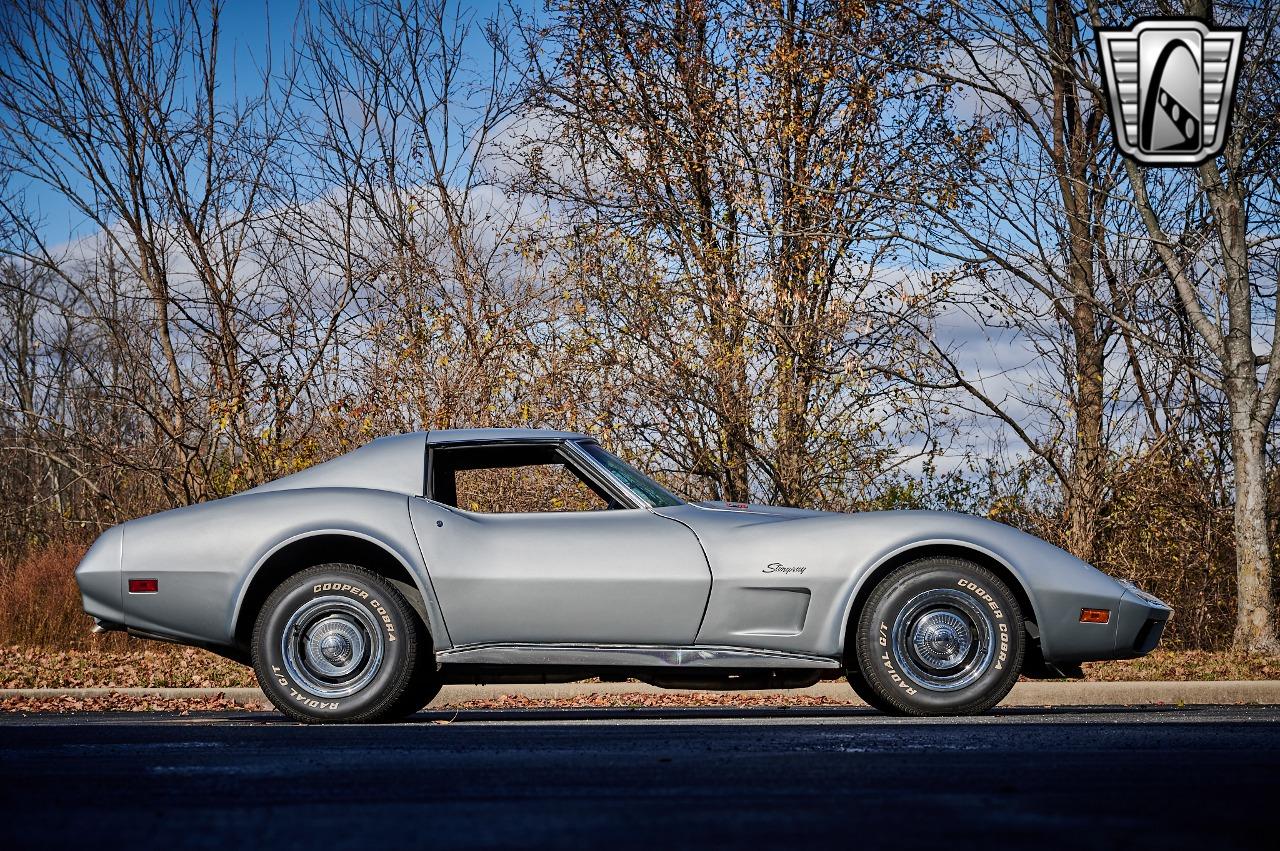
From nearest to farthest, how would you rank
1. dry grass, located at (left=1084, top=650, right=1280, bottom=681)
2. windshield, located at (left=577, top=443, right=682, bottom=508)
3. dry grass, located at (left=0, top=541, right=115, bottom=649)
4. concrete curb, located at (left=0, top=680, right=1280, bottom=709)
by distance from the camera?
windshield, located at (left=577, top=443, right=682, bottom=508) < concrete curb, located at (left=0, top=680, right=1280, bottom=709) < dry grass, located at (left=1084, top=650, right=1280, bottom=681) < dry grass, located at (left=0, top=541, right=115, bottom=649)

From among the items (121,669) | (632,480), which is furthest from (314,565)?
(121,669)

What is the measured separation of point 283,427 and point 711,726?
9420 mm

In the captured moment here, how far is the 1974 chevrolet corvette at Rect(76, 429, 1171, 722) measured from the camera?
21.7ft

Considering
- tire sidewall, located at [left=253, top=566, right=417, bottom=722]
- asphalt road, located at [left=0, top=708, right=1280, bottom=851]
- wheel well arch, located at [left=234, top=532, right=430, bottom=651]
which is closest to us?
asphalt road, located at [left=0, top=708, right=1280, bottom=851]

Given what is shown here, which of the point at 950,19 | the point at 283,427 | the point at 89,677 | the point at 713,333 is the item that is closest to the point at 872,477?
the point at 713,333

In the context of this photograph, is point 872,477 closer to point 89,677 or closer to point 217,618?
point 89,677

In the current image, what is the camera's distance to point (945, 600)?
666 cm

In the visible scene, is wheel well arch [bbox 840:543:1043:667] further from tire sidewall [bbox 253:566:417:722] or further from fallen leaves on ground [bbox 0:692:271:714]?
fallen leaves on ground [bbox 0:692:271:714]

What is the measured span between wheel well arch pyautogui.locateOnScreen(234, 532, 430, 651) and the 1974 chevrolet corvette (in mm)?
11

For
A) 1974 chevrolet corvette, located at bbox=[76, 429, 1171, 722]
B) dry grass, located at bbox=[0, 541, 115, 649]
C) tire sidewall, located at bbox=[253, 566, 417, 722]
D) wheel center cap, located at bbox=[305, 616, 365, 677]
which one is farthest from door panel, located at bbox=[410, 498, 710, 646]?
dry grass, located at bbox=[0, 541, 115, 649]

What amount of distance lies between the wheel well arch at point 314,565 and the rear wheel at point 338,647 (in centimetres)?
11

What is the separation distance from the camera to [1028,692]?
31.9 feet

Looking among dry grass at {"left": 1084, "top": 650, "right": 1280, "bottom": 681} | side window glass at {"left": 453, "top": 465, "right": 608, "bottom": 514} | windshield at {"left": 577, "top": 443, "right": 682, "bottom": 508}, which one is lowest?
dry grass at {"left": 1084, "top": 650, "right": 1280, "bottom": 681}

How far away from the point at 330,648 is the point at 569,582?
1.20 metres
